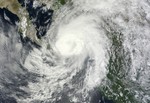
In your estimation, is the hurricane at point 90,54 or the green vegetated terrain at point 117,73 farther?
the green vegetated terrain at point 117,73

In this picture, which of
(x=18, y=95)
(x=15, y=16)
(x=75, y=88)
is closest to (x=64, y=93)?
(x=75, y=88)

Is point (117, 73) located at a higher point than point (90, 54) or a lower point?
lower

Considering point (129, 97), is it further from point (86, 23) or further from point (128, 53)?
point (86, 23)

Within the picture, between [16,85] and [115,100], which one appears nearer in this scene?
[16,85]

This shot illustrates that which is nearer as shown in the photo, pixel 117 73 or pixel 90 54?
pixel 90 54

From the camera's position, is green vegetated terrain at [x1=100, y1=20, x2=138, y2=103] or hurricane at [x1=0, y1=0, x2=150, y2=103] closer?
hurricane at [x1=0, y1=0, x2=150, y2=103]

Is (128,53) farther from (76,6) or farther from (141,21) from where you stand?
(76,6)

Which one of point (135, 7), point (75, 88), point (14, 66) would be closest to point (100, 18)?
point (135, 7)

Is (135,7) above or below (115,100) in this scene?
above

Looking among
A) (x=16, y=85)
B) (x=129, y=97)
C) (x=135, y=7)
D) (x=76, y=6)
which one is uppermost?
(x=76, y=6)
